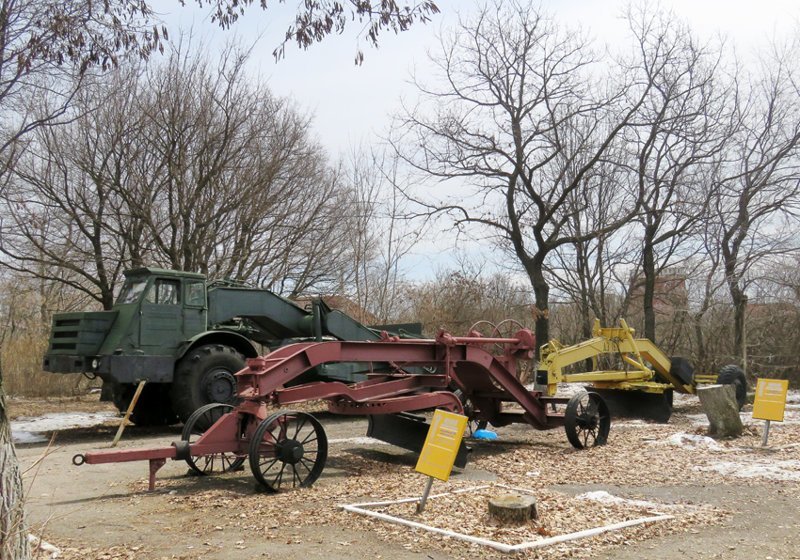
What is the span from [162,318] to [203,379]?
54.2 inches

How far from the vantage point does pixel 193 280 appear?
1470cm

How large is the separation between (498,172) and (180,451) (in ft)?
46.9

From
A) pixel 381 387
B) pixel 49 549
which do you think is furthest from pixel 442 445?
pixel 49 549

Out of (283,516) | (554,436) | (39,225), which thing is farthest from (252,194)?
(283,516)

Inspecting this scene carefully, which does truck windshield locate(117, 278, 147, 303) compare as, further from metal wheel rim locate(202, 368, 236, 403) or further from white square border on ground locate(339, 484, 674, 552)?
white square border on ground locate(339, 484, 674, 552)

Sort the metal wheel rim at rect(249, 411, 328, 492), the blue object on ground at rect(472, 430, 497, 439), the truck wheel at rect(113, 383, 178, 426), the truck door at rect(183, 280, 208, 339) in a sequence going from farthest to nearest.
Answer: the truck wheel at rect(113, 383, 178, 426) → the truck door at rect(183, 280, 208, 339) → the blue object on ground at rect(472, 430, 497, 439) → the metal wheel rim at rect(249, 411, 328, 492)

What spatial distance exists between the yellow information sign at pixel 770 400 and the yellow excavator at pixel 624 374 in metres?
2.83

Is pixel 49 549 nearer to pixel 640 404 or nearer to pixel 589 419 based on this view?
pixel 589 419

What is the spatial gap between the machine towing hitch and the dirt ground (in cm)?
38

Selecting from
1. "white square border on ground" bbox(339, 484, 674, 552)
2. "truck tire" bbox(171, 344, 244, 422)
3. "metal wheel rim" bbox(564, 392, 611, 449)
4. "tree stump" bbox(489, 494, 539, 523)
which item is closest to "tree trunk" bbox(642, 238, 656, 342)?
"metal wheel rim" bbox(564, 392, 611, 449)

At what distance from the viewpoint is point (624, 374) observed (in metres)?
15.3

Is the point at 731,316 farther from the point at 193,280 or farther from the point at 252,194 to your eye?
the point at 193,280

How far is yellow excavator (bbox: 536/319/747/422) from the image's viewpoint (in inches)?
570

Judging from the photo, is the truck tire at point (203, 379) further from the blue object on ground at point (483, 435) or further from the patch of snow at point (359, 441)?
the blue object on ground at point (483, 435)
